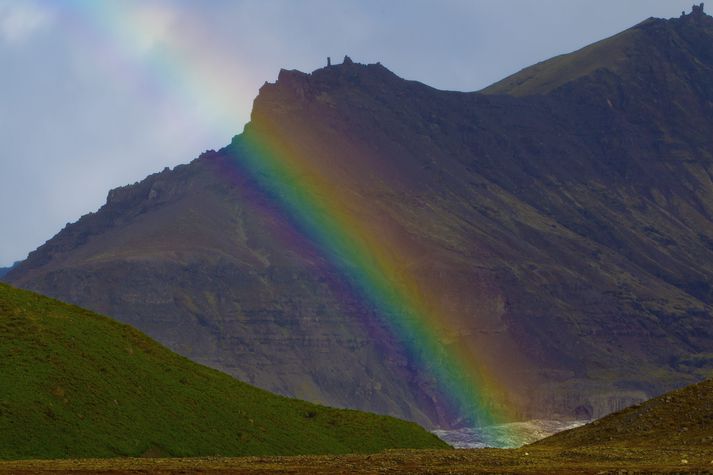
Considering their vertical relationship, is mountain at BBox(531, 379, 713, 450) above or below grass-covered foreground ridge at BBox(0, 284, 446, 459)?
below

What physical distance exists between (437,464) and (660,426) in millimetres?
15448

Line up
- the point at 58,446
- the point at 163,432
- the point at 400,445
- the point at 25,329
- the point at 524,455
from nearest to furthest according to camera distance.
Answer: the point at 524,455 < the point at 58,446 < the point at 163,432 < the point at 25,329 < the point at 400,445

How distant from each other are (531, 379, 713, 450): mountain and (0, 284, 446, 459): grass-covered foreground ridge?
1382 centimetres

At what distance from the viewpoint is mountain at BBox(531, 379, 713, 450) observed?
210 ft

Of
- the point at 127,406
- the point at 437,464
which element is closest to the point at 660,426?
the point at 437,464

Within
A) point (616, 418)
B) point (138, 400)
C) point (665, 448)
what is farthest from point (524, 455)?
point (138, 400)

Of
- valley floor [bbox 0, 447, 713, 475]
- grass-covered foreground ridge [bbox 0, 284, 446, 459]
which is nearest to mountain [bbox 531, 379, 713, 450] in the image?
valley floor [bbox 0, 447, 713, 475]

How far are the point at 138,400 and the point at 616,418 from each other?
2378cm

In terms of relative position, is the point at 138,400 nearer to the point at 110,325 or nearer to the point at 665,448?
the point at 110,325

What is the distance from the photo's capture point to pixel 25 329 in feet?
247

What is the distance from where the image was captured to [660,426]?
66500 mm

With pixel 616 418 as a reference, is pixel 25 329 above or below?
above

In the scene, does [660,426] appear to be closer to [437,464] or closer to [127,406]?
[437,464]

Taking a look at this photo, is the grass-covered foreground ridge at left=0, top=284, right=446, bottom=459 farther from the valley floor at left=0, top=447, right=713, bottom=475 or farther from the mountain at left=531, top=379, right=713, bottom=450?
the mountain at left=531, top=379, right=713, bottom=450
